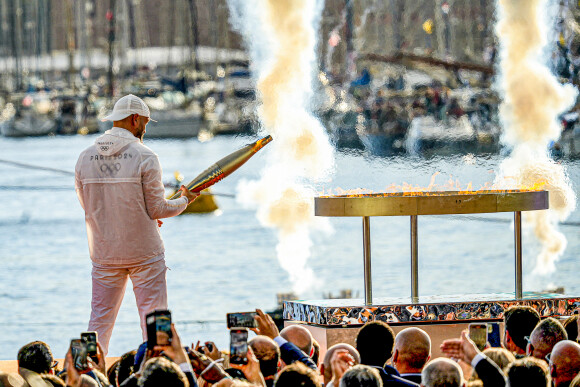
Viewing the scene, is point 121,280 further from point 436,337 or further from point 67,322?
point 67,322

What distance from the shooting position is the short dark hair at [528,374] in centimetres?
433

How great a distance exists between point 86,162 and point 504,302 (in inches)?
108

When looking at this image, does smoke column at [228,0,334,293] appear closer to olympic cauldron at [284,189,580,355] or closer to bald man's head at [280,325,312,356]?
olympic cauldron at [284,189,580,355]

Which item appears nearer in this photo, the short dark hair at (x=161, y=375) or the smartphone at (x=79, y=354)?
the short dark hair at (x=161, y=375)

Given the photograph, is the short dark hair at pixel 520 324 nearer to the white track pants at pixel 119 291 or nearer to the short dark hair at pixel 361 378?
the short dark hair at pixel 361 378

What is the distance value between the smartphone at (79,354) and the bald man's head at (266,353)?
713 mm

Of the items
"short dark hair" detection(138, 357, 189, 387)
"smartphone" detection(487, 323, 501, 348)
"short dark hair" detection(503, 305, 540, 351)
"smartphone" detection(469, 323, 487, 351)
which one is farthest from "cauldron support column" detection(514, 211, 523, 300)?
"short dark hair" detection(138, 357, 189, 387)

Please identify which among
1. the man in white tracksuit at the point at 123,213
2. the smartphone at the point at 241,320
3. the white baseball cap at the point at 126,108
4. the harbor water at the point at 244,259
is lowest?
the harbor water at the point at 244,259

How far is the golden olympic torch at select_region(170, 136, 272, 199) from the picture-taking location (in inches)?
282

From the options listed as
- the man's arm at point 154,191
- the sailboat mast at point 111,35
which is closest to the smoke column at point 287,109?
the man's arm at point 154,191

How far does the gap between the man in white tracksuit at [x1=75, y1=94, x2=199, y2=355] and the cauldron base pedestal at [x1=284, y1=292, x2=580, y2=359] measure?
113cm

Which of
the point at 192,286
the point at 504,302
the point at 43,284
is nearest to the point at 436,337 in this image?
the point at 504,302

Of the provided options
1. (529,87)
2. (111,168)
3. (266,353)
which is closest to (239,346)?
(266,353)

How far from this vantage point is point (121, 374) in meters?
5.23
